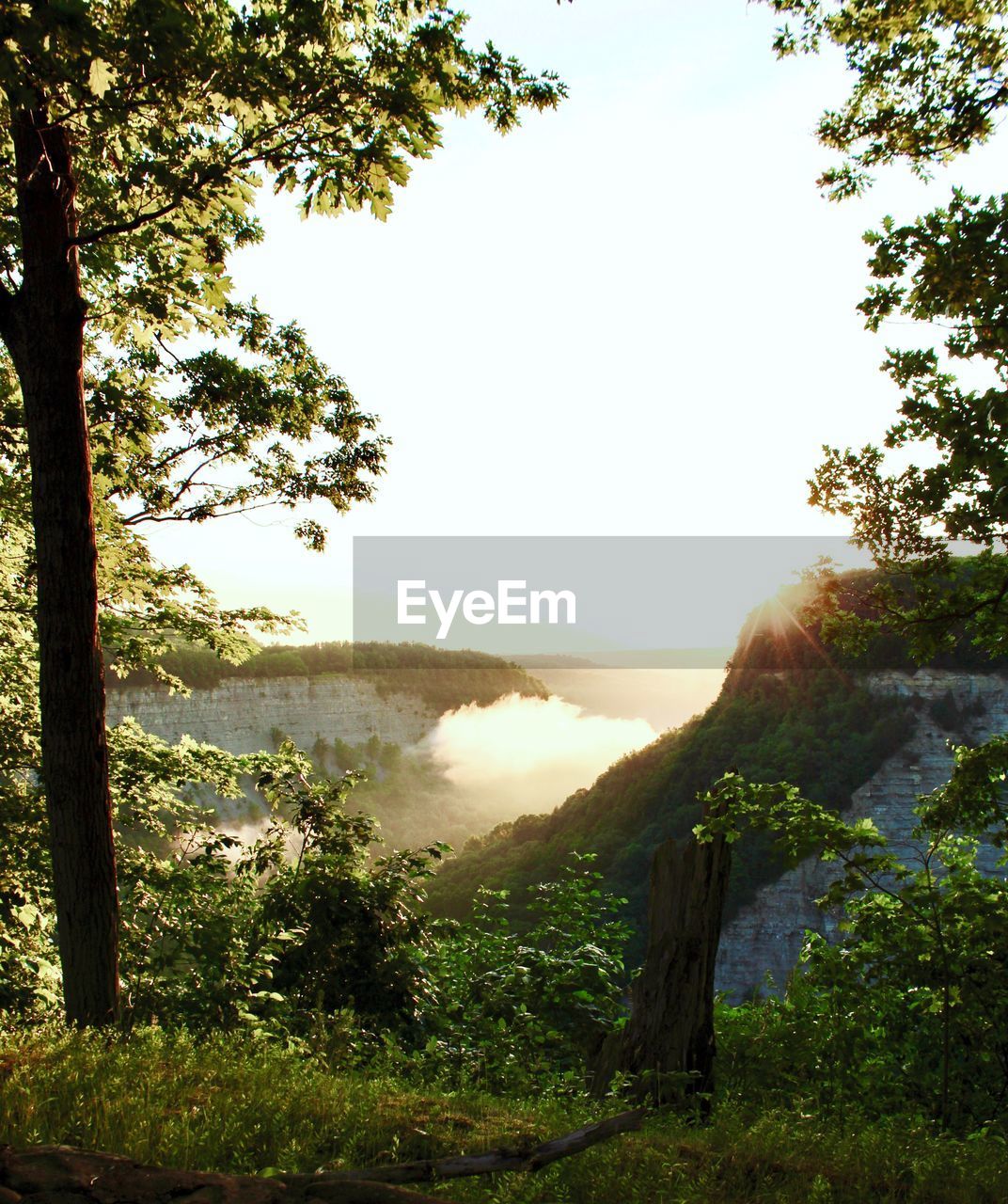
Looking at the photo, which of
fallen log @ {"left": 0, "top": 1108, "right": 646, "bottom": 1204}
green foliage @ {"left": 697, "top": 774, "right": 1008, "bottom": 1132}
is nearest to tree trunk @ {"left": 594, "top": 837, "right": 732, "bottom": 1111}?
green foliage @ {"left": 697, "top": 774, "right": 1008, "bottom": 1132}

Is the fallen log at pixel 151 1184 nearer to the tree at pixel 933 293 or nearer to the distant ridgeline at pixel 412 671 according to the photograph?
the tree at pixel 933 293

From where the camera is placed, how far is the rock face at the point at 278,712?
55625 millimetres

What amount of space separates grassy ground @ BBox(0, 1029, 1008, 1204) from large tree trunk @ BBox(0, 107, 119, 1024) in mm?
1503

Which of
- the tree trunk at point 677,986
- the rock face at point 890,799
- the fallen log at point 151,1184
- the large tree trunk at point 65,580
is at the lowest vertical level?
the rock face at point 890,799

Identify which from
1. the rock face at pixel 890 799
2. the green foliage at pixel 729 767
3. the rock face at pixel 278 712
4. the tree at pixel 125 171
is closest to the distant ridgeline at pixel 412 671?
the rock face at pixel 278 712

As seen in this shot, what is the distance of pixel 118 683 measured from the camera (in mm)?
53344

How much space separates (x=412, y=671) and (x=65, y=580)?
63.3m

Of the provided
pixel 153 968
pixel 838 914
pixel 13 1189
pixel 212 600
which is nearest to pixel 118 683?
pixel 838 914

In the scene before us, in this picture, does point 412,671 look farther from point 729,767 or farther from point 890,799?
point 890,799

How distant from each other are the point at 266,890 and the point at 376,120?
25.2 feet

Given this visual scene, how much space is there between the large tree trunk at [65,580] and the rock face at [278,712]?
1847 inches

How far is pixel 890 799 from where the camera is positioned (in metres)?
34.9

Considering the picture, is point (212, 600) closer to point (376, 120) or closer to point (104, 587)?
point (104, 587)

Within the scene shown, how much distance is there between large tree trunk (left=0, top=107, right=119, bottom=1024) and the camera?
21.2ft
